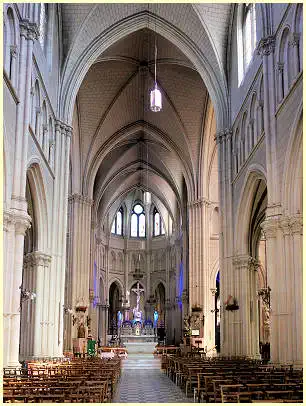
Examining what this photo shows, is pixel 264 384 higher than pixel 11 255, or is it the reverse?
pixel 11 255

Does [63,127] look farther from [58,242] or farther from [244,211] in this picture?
[244,211]

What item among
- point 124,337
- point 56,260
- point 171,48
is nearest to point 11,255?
point 56,260

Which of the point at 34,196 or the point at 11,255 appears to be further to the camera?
the point at 34,196

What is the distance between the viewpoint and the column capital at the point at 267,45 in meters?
20.3

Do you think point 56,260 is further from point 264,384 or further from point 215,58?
point 264,384

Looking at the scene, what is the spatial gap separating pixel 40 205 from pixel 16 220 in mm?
7174

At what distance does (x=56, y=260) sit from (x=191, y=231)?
16.8 meters

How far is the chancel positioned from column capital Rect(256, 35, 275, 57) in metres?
0.05

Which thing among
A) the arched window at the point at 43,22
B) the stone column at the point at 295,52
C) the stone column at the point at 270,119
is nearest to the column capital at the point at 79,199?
the arched window at the point at 43,22

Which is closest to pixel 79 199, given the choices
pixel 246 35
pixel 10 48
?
pixel 246 35

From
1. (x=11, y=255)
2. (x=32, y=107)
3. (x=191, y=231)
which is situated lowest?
(x=11, y=255)

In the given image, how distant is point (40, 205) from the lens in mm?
24500

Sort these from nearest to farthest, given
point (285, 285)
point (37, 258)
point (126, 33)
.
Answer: point (285, 285) → point (37, 258) → point (126, 33)

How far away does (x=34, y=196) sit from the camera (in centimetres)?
2409
